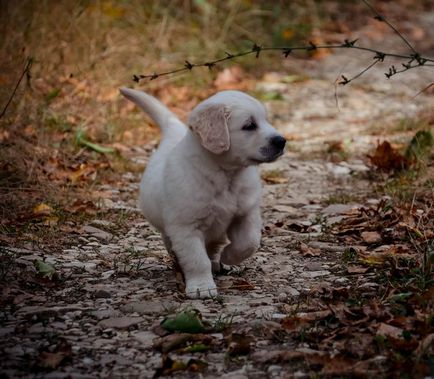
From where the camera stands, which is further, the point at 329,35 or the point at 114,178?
the point at 329,35

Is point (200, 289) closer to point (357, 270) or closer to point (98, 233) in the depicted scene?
point (357, 270)

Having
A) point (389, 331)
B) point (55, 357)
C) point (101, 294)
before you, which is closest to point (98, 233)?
point (101, 294)

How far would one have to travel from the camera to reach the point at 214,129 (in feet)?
11.6

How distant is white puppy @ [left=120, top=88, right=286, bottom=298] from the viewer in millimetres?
3559

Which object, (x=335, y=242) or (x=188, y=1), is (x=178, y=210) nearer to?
(x=335, y=242)

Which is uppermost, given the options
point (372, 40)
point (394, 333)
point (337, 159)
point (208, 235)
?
point (372, 40)

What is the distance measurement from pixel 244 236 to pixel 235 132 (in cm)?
50

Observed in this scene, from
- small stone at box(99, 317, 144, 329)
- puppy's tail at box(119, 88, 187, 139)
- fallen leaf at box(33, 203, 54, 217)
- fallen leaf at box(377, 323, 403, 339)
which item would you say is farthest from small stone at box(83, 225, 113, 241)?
fallen leaf at box(377, 323, 403, 339)

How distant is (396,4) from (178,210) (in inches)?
420

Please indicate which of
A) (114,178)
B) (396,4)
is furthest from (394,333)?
(396,4)

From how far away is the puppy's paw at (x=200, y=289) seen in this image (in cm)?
349

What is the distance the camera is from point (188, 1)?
29.2 ft

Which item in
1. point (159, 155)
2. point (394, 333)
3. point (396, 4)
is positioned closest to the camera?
point (394, 333)

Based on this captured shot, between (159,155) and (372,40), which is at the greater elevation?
(372,40)
